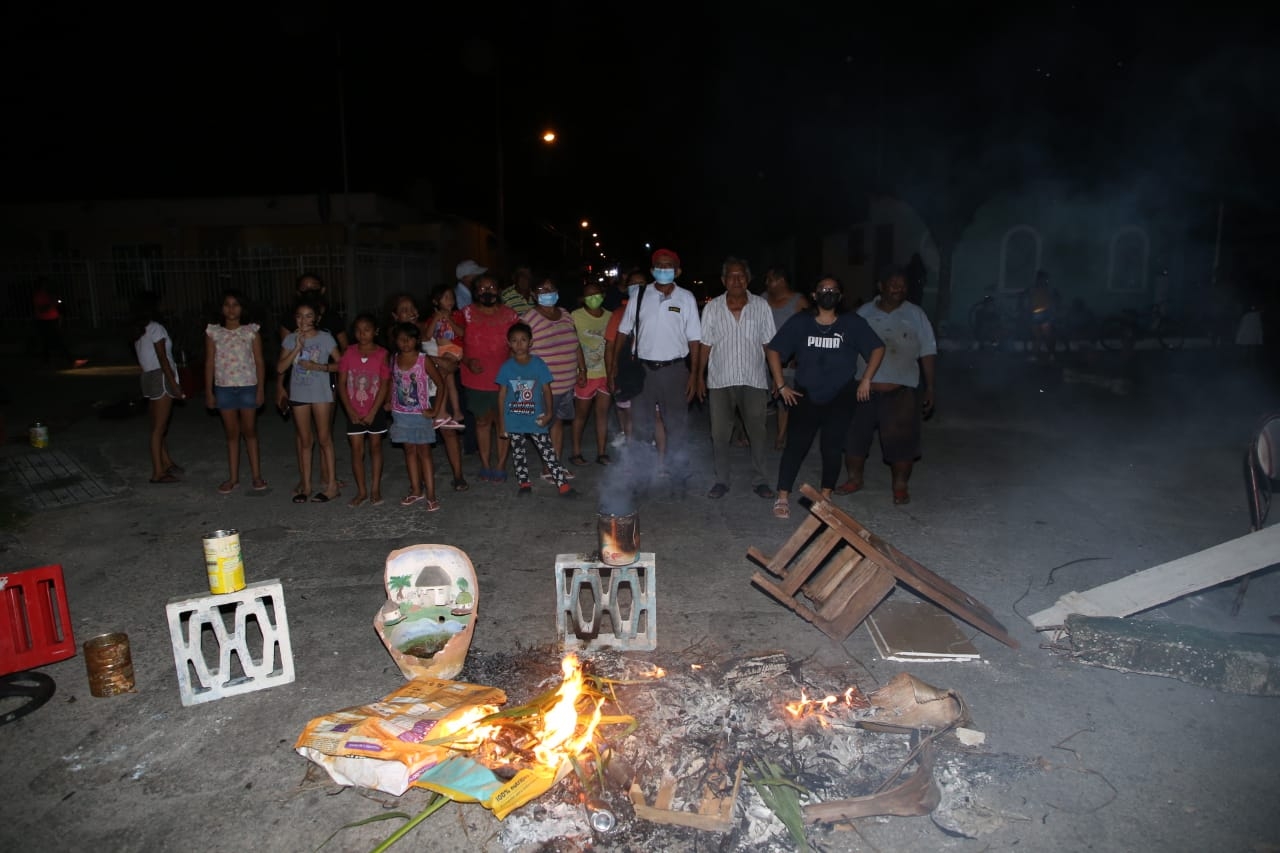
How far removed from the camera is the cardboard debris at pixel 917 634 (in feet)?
14.0

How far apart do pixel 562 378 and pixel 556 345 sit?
31 cm

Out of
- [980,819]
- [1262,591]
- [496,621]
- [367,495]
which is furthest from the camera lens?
[367,495]

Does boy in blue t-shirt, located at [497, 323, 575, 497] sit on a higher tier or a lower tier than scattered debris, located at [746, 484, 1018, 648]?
higher

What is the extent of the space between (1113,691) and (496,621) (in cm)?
320

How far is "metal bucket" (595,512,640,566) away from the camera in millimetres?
4352

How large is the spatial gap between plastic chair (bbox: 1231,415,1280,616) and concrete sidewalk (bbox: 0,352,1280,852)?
0.53 metres

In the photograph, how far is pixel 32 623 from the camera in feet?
13.7

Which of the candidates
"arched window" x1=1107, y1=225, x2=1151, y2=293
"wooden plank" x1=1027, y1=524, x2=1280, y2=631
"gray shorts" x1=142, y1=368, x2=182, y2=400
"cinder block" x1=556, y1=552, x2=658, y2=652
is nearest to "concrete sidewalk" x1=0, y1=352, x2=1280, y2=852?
"cinder block" x1=556, y1=552, x2=658, y2=652

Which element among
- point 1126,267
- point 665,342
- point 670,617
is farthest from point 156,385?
point 1126,267

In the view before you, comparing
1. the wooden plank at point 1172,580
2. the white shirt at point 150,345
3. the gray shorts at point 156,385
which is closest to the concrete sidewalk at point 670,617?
the wooden plank at point 1172,580

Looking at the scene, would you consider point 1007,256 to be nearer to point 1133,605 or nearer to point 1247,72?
point 1247,72

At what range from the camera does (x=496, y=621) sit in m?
4.76

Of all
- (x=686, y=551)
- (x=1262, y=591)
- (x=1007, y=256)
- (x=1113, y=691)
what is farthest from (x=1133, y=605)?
(x=1007, y=256)

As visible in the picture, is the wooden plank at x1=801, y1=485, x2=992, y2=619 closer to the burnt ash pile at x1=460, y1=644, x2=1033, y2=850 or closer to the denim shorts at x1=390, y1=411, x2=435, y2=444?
the burnt ash pile at x1=460, y1=644, x2=1033, y2=850
